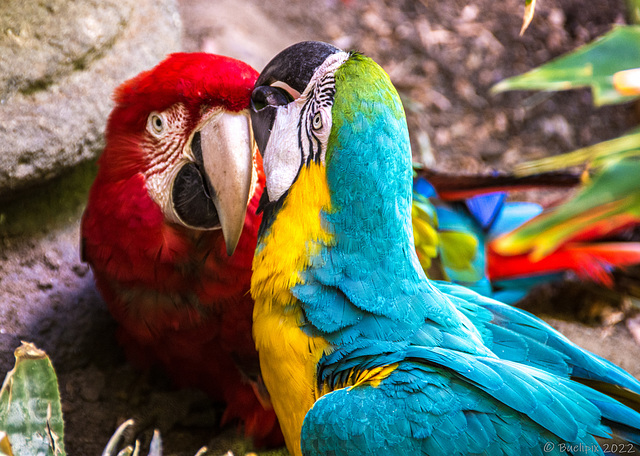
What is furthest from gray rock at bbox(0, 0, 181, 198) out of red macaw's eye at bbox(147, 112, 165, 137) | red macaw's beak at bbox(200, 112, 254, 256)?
red macaw's beak at bbox(200, 112, 254, 256)

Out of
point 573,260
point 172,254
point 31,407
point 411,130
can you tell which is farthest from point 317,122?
point 411,130

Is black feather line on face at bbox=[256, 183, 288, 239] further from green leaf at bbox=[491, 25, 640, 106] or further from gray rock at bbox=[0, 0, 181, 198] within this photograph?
gray rock at bbox=[0, 0, 181, 198]

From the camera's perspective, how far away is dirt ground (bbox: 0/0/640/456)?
158 cm

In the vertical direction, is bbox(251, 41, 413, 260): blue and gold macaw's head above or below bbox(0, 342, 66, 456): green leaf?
above

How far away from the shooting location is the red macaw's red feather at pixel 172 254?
1277 millimetres

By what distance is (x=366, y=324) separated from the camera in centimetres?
111

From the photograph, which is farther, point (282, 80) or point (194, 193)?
point (194, 193)

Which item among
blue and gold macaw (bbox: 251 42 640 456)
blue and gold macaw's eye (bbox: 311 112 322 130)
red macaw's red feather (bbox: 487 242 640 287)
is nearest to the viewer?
blue and gold macaw (bbox: 251 42 640 456)

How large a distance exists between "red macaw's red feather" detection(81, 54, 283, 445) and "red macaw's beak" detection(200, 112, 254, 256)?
43mm

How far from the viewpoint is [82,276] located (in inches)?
68.8

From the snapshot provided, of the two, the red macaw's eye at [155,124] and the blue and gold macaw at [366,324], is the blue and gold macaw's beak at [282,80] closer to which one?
the blue and gold macaw at [366,324]

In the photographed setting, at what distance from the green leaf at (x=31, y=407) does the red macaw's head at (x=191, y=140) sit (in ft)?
1.30

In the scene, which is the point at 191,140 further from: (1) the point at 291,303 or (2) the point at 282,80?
(1) the point at 291,303

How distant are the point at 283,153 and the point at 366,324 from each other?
13.9 inches
